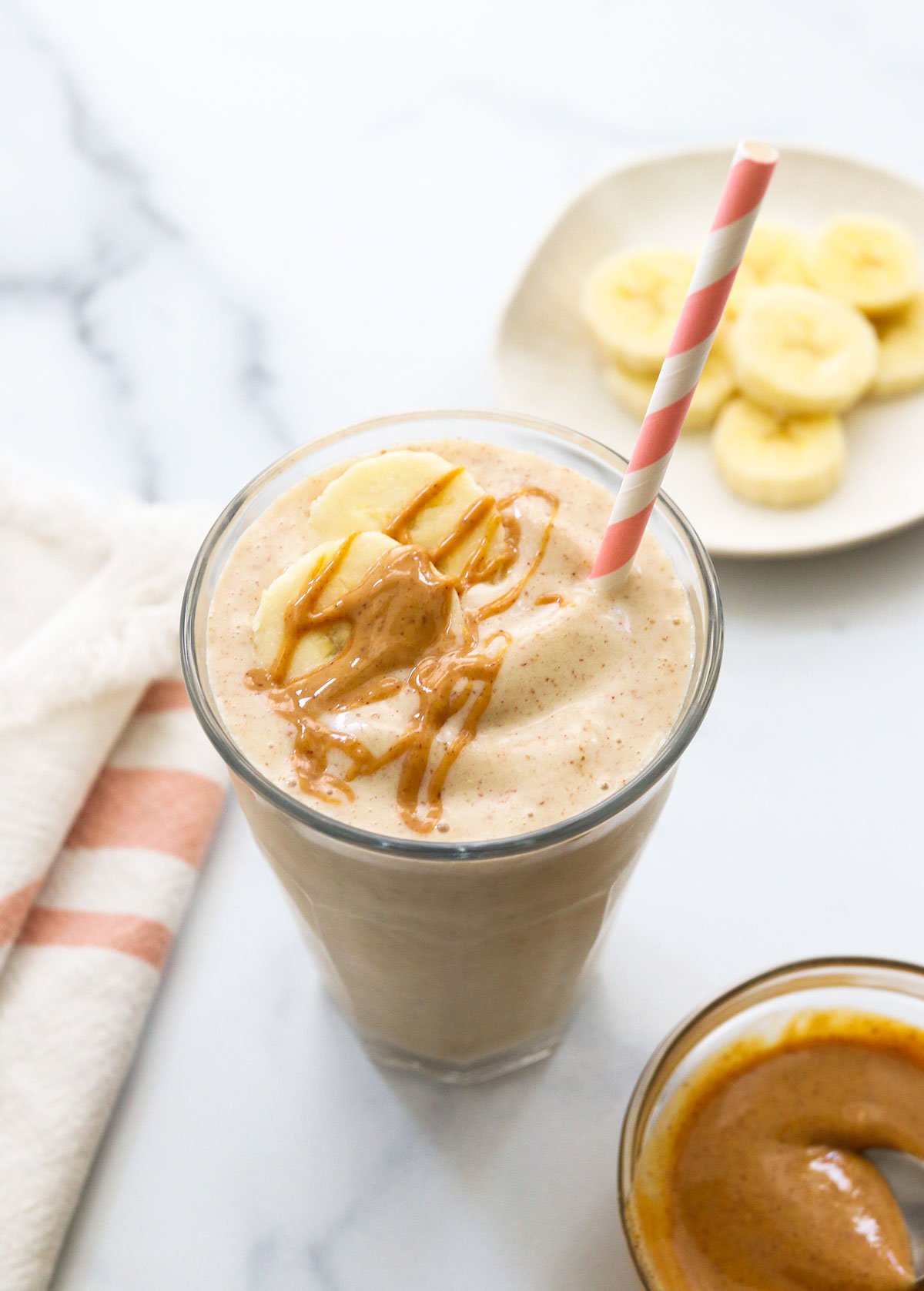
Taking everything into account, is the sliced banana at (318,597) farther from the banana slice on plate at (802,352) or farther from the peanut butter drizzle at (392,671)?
the banana slice on plate at (802,352)

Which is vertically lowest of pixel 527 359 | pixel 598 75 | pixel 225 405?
pixel 225 405

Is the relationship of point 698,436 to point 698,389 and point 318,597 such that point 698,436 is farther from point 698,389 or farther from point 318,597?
point 318,597

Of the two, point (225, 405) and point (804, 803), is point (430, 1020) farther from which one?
point (225, 405)

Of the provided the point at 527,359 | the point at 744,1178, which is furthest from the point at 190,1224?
the point at 527,359

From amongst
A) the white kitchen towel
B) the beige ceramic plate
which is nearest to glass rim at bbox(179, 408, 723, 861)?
the white kitchen towel

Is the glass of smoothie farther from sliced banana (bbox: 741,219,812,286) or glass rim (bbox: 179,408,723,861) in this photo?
sliced banana (bbox: 741,219,812,286)

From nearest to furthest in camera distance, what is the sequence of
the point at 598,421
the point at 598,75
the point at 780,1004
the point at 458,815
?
the point at 458,815 → the point at 780,1004 → the point at 598,421 → the point at 598,75
